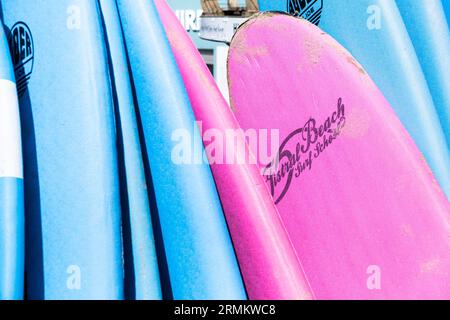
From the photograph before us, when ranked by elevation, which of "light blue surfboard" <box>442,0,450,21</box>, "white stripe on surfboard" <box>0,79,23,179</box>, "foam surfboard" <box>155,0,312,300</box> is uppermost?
"light blue surfboard" <box>442,0,450,21</box>

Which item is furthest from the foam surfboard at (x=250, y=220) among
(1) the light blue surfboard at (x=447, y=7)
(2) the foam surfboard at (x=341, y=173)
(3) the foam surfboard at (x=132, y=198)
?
(1) the light blue surfboard at (x=447, y=7)

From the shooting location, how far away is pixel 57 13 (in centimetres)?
106

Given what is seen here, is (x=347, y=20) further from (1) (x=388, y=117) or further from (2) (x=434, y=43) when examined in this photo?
(1) (x=388, y=117)

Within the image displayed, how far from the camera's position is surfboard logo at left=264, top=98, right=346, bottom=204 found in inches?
48.2

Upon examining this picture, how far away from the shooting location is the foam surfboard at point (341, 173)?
1047mm

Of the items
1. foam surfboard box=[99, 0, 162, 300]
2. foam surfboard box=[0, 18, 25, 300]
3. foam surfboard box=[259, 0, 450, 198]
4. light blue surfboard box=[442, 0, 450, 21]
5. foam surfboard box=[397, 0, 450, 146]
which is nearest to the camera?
foam surfboard box=[0, 18, 25, 300]

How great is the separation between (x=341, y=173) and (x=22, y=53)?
0.67 m

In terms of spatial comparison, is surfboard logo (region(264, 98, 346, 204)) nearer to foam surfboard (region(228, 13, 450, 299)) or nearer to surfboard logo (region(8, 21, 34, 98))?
foam surfboard (region(228, 13, 450, 299))

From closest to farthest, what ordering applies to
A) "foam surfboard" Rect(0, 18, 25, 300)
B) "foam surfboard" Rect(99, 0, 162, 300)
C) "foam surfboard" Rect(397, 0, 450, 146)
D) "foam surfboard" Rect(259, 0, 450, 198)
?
"foam surfboard" Rect(0, 18, 25, 300), "foam surfboard" Rect(99, 0, 162, 300), "foam surfboard" Rect(259, 0, 450, 198), "foam surfboard" Rect(397, 0, 450, 146)

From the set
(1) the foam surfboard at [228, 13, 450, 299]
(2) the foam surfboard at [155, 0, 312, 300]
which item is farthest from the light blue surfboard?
(2) the foam surfboard at [155, 0, 312, 300]

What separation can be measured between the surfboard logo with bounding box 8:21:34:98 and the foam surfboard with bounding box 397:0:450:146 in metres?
0.88

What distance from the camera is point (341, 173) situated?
47.0 inches

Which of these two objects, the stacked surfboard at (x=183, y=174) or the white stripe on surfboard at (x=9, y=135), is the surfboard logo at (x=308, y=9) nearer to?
the stacked surfboard at (x=183, y=174)
